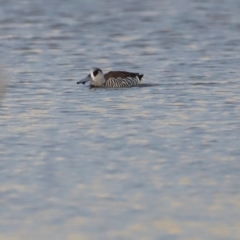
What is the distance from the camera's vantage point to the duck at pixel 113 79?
1866 cm

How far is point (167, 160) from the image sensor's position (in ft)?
39.7

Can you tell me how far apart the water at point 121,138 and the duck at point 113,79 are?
8.8 inches

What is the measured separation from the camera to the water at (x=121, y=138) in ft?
32.6

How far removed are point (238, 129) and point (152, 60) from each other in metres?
7.97

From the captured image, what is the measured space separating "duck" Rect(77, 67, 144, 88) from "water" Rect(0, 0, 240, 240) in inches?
8.8

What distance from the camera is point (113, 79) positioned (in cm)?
1886

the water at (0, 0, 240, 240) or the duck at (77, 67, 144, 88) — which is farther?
the duck at (77, 67, 144, 88)

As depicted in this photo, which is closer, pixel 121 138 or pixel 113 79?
pixel 121 138

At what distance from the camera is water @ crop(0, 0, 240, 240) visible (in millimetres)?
9938

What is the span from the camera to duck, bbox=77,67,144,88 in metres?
18.7

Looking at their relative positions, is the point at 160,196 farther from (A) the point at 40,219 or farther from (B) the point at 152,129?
(B) the point at 152,129

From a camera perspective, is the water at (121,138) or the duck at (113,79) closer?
the water at (121,138)

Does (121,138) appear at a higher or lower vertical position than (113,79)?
lower

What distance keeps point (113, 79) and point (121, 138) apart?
548 cm
